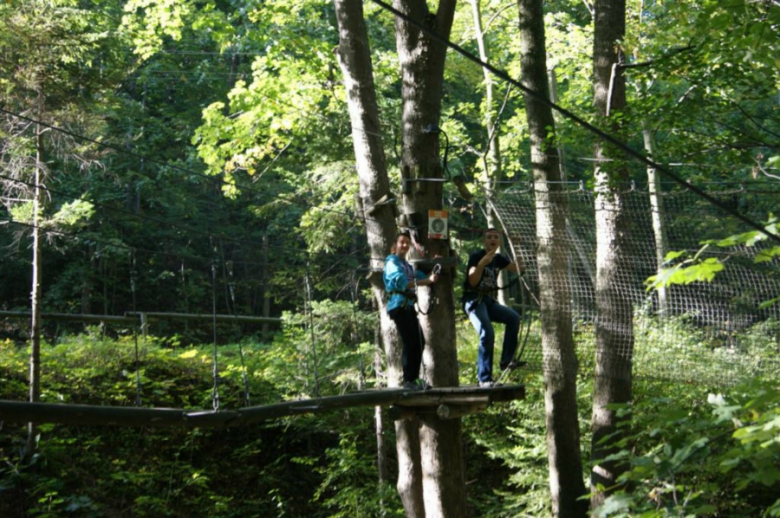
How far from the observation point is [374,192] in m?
6.64

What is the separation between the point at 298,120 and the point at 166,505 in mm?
4313

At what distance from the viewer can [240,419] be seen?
443 cm

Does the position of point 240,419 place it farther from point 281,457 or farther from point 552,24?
point 552,24

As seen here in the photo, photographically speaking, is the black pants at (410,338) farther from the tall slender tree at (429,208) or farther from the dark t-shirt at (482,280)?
the dark t-shirt at (482,280)

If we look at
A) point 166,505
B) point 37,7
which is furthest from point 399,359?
point 37,7

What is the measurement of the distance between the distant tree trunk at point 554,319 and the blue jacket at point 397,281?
179 centimetres

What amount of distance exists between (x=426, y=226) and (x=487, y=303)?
0.69 m

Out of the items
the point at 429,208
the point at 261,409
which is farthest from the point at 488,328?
the point at 261,409

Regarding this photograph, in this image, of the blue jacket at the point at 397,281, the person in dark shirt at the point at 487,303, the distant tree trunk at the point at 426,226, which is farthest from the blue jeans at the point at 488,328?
the blue jacket at the point at 397,281

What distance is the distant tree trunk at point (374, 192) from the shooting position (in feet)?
21.3

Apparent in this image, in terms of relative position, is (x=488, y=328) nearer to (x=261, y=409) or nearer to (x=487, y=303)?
(x=487, y=303)

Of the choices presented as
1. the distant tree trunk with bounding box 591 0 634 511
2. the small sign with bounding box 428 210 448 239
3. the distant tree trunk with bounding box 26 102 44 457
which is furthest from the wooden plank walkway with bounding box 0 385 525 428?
the distant tree trunk with bounding box 26 102 44 457

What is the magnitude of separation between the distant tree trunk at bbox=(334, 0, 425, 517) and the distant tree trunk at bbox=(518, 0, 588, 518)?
131 centimetres

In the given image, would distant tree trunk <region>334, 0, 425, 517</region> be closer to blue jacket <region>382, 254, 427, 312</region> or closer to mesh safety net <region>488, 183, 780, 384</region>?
blue jacket <region>382, 254, 427, 312</region>
